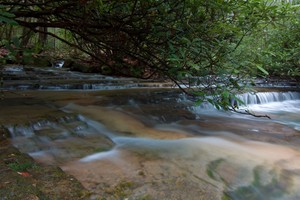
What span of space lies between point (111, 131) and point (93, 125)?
1.00ft

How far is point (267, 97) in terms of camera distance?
8.87m

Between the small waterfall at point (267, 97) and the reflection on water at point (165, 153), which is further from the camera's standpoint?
the small waterfall at point (267, 97)

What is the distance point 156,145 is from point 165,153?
1.15 ft

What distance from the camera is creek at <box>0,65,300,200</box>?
273 centimetres

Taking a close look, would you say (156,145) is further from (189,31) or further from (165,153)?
(189,31)

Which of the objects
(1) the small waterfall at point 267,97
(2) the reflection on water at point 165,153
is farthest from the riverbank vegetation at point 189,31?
(1) the small waterfall at point 267,97

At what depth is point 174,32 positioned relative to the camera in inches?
119

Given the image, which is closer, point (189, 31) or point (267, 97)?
point (189, 31)

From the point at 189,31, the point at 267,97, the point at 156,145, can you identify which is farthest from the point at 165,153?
the point at 267,97

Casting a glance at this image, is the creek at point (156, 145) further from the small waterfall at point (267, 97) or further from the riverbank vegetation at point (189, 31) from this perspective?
the small waterfall at point (267, 97)

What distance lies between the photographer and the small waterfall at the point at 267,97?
844cm

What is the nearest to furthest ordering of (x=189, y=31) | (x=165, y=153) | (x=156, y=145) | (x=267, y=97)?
(x=189, y=31)
(x=165, y=153)
(x=156, y=145)
(x=267, y=97)

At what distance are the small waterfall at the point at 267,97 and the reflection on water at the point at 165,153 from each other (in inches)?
106

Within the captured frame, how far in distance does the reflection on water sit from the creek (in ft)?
0.03
